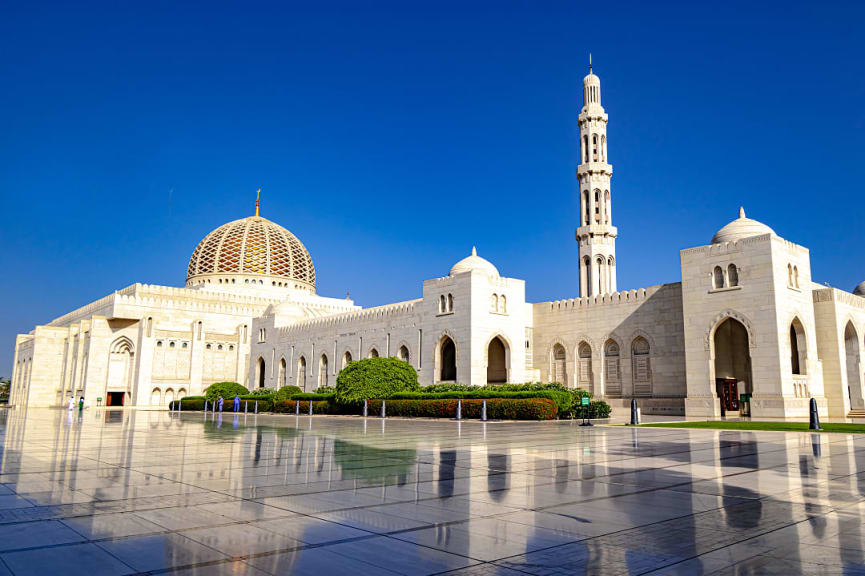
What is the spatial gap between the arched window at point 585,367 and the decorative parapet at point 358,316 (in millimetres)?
9057

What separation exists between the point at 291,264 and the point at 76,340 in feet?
61.1

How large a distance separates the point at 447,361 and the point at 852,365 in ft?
63.3

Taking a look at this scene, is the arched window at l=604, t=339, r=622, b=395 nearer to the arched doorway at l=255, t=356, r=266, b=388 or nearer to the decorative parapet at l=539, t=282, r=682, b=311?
the decorative parapet at l=539, t=282, r=682, b=311

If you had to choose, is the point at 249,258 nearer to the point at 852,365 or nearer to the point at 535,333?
the point at 535,333

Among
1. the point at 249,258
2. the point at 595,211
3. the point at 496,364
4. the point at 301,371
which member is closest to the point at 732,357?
the point at 595,211

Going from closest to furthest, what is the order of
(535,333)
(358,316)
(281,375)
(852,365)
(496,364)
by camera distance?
(852,365), (535,333), (496,364), (358,316), (281,375)

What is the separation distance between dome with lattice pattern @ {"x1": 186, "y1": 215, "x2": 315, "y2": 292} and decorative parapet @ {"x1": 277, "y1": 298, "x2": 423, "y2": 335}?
1092 cm

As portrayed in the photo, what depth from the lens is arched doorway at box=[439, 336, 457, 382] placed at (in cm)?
3403

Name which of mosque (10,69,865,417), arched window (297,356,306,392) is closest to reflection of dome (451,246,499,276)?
mosque (10,69,865,417)

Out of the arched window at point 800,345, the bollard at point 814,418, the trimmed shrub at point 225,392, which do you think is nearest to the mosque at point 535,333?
the arched window at point 800,345

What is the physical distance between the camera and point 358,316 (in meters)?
41.4

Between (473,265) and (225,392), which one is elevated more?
(473,265)

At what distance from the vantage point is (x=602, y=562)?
12.0ft

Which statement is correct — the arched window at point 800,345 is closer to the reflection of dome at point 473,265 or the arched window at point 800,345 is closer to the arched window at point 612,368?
the arched window at point 612,368
